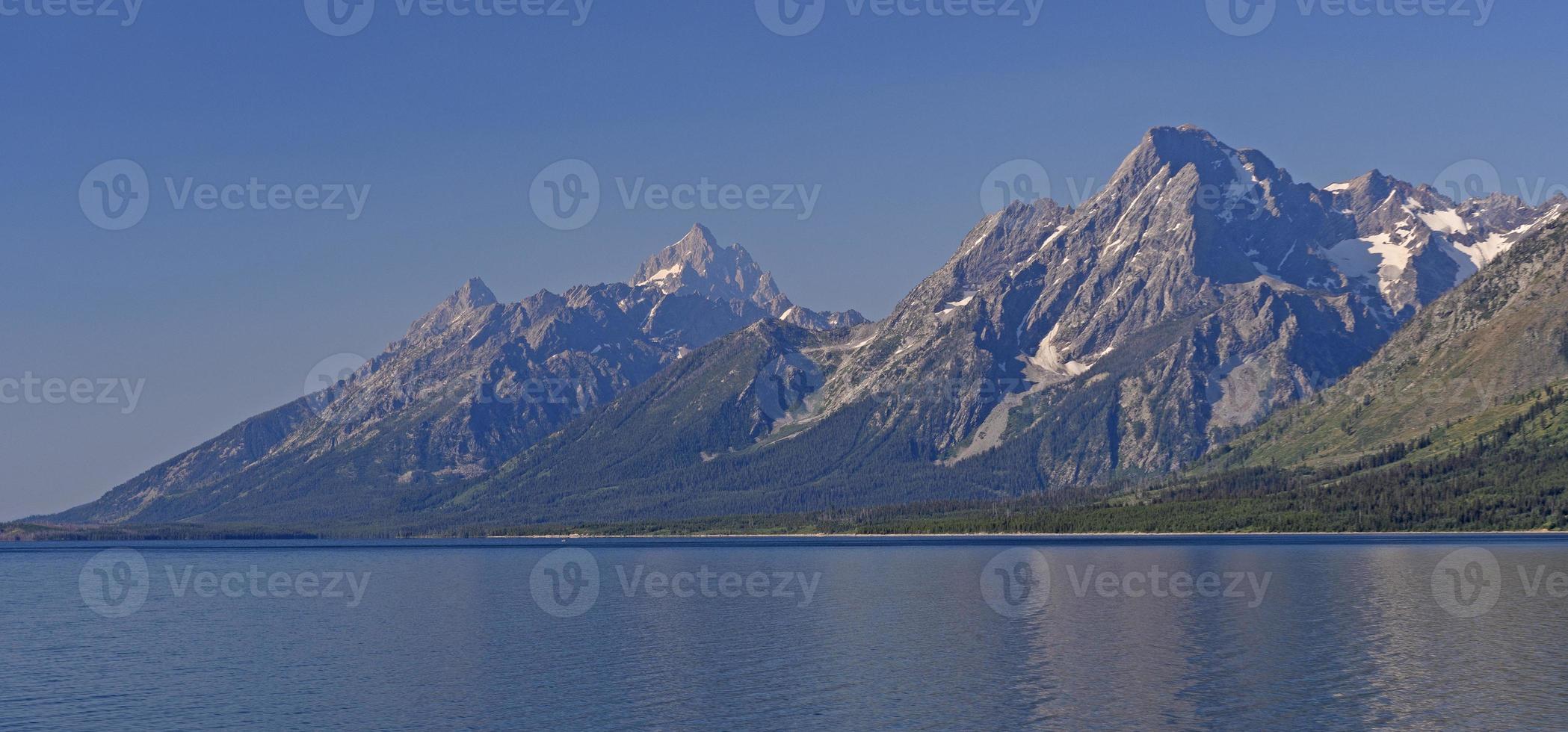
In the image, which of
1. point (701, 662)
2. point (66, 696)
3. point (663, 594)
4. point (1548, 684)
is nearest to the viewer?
point (1548, 684)

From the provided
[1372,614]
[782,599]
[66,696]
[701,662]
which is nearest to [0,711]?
[66,696]

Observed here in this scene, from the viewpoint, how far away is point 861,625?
14338 centimetres

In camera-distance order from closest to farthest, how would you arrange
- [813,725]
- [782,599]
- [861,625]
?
[813,725] → [861,625] → [782,599]

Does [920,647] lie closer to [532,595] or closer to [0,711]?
[0,711]

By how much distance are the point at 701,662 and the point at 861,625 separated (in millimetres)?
30849

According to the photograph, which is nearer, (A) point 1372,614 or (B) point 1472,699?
(B) point 1472,699

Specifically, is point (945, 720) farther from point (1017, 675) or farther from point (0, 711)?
point (0, 711)

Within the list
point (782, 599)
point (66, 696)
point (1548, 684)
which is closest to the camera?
point (1548, 684)

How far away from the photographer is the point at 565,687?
342 ft

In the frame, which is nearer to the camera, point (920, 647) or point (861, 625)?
point (920, 647)

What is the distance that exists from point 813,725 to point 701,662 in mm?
30301

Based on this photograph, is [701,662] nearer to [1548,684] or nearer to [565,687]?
[565,687]

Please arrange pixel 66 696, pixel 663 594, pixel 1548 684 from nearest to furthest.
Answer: pixel 1548 684 → pixel 66 696 → pixel 663 594

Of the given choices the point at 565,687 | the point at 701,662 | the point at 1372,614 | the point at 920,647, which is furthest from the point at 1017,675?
the point at 1372,614
